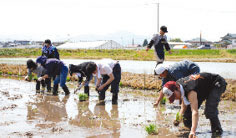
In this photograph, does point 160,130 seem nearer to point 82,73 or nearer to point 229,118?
point 229,118

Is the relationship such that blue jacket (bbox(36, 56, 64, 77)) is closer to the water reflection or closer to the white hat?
the water reflection

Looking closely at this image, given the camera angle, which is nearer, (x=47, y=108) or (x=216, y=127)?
(x=216, y=127)

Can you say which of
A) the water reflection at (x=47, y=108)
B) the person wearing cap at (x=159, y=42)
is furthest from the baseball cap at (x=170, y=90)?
the person wearing cap at (x=159, y=42)

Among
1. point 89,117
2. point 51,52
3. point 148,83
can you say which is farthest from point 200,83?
point 51,52

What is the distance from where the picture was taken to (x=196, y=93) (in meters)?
4.94

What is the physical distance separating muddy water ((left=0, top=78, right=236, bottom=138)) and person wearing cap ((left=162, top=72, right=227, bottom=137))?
15.0 inches

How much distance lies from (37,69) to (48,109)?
224cm

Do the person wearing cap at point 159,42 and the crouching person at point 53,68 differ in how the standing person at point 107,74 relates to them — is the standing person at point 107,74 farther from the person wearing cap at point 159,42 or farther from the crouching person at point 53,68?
the crouching person at point 53,68

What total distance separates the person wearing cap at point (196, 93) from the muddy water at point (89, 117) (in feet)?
1.25

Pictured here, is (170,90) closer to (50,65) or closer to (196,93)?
(196,93)

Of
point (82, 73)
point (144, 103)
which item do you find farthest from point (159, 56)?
point (82, 73)

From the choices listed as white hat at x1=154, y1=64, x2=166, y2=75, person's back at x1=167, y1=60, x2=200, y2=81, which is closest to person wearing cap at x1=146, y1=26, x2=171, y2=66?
person's back at x1=167, y1=60, x2=200, y2=81

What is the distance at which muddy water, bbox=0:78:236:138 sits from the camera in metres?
5.96

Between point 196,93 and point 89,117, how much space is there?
10.0 ft
